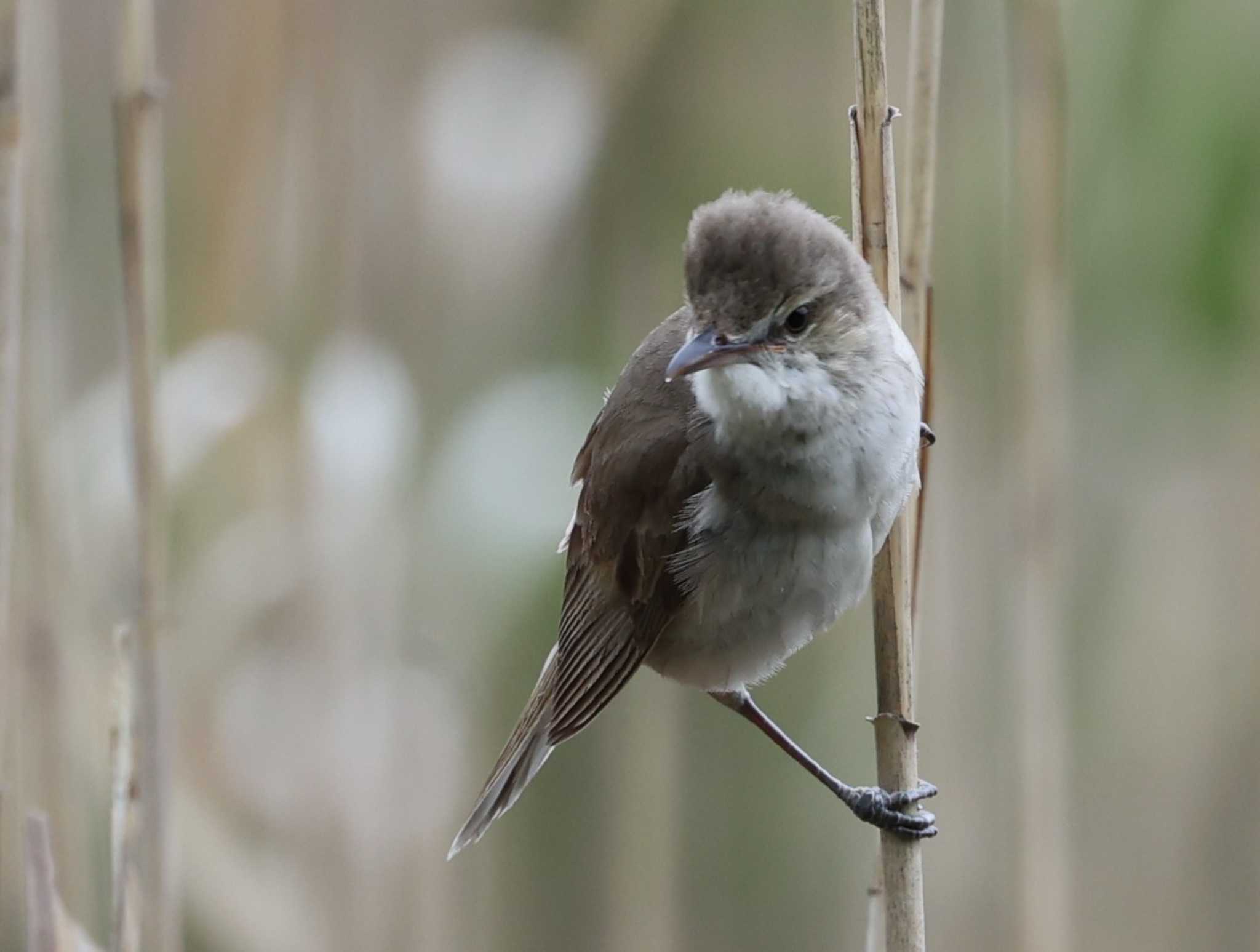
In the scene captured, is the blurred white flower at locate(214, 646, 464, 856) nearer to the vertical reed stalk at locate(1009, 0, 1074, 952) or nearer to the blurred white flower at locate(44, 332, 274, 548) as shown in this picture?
the blurred white flower at locate(44, 332, 274, 548)

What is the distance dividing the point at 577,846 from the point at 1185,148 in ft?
5.72

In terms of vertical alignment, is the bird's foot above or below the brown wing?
below

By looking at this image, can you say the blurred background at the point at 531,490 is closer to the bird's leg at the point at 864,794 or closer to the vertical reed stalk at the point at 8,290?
the bird's leg at the point at 864,794

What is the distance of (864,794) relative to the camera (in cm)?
238

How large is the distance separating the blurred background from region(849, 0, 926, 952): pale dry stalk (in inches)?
30.1

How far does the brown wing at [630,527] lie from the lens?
2.24 m

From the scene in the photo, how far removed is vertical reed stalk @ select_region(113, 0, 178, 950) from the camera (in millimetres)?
2025

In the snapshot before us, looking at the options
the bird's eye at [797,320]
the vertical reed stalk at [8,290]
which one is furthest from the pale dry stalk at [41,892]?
the bird's eye at [797,320]

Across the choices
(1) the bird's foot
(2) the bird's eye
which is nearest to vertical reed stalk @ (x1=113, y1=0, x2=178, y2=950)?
(2) the bird's eye

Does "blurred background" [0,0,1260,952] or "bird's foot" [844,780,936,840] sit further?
"blurred background" [0,0,1260,952]

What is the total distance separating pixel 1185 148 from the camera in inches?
96.3

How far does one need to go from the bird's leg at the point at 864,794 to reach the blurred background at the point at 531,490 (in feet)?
0.92

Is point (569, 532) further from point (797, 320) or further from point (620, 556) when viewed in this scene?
point (797, 320)

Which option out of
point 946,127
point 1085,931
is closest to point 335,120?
point 946,127
